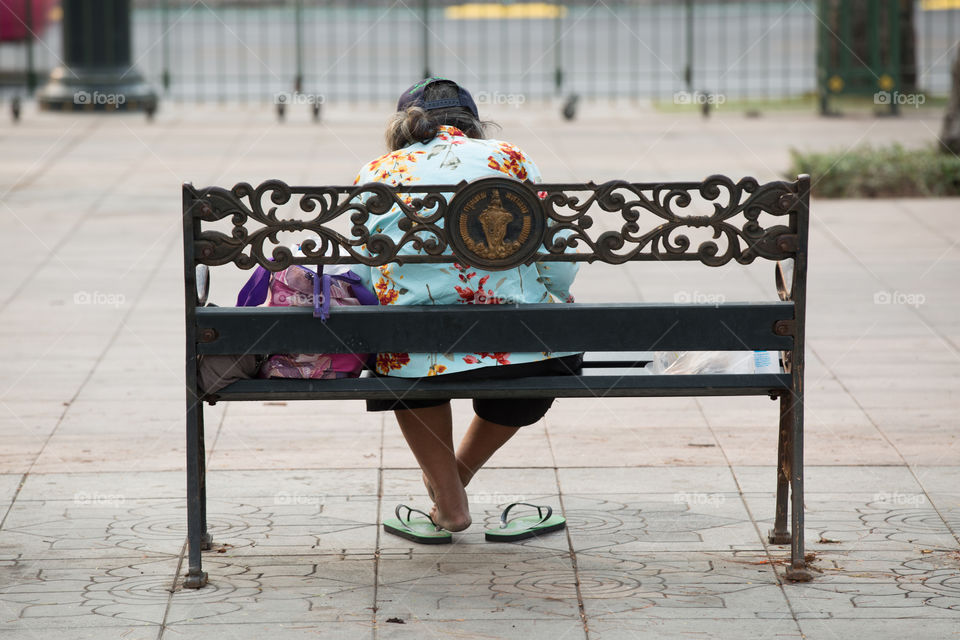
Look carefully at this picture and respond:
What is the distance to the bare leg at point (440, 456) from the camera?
4070 mm

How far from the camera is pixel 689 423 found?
548 cm

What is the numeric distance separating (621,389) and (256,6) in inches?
929

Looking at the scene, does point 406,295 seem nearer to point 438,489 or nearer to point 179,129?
point 438,489

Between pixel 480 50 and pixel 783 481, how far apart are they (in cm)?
1889

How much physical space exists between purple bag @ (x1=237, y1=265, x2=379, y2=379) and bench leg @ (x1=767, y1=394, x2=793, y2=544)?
1.29 m

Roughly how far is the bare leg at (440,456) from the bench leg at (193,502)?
0.63 metres

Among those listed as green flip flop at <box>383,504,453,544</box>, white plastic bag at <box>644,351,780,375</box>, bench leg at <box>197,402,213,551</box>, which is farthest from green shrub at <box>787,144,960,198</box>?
bench leg at <box>197,402,213,551</box>

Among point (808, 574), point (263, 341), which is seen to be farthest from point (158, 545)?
point (808, 574)

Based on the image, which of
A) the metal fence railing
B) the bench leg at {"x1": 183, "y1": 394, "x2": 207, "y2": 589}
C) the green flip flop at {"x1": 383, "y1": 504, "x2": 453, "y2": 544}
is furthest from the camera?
the metal fence railing

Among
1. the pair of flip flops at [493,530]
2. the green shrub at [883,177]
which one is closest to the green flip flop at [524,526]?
the pair of flip flops at [493,530]

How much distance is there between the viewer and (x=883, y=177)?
10.8 meters

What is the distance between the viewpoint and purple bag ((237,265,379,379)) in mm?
3912

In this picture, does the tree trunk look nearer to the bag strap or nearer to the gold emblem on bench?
the gold emblem on bench

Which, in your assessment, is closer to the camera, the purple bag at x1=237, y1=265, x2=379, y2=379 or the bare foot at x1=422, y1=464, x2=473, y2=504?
the purple bag at x1=237, y1=265, x2=379, y2=379
